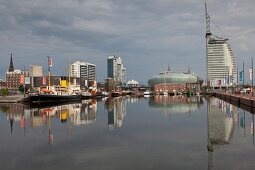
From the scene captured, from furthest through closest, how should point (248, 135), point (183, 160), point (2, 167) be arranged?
point (248, 135)
point (183, 160)
point (2, 167)

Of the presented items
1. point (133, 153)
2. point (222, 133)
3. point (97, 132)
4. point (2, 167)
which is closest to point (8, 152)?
point (2, 167)

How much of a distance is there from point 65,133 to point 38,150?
26.8 feet

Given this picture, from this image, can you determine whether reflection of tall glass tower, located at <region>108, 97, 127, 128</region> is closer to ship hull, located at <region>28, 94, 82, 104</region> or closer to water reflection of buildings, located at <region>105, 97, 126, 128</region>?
water reflection of buildings, located at <region>105, 97, 126, 128</region>

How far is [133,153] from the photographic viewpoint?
2000 cm

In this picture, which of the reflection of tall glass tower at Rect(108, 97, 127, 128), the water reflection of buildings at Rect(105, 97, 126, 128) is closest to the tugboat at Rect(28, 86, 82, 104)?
the water reflection of buildings at Rect(105, 97, 126, 128)

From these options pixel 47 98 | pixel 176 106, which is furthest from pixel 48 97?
pixel 176 106


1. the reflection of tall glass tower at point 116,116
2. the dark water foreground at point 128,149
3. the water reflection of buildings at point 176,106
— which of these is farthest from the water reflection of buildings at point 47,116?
the water reflection of buildings at point 176,106

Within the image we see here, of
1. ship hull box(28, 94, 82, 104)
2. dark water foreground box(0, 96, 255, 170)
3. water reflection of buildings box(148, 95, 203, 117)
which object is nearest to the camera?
dark water foreground box(0, 96, 255, 170)

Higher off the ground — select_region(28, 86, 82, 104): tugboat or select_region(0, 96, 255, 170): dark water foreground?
select_region(28, 86, 82, 104): tugboat

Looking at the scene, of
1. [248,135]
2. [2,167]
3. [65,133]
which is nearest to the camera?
[2,167]

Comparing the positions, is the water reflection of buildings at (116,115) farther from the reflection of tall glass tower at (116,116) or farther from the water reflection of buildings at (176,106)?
the water reflection of buildings at (176,106)

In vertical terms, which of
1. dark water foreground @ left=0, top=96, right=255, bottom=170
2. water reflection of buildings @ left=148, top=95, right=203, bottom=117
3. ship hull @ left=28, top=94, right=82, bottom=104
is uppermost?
ship hull @ left=28, top=94, right=82, bottom=104

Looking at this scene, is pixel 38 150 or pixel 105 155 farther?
pixel 38 150

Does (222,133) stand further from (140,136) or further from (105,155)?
(105,155)
